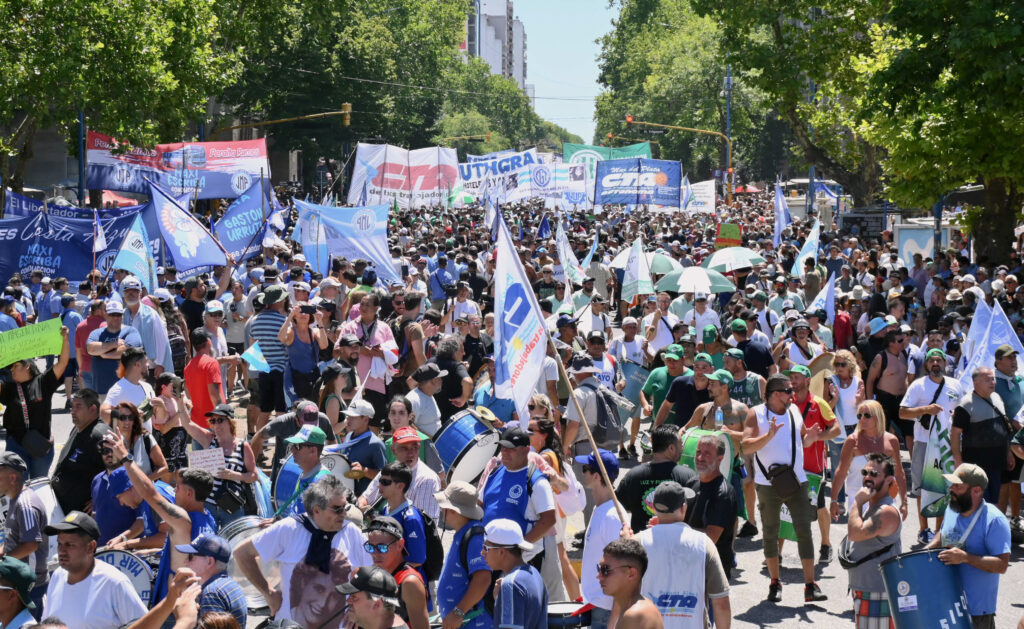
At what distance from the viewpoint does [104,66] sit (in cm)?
2752

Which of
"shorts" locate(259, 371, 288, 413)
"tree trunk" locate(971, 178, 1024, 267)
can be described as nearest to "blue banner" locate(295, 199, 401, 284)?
"shorts" locate(259, 371, 288, 413)

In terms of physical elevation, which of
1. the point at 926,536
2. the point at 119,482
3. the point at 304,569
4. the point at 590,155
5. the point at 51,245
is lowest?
the point at 926,536

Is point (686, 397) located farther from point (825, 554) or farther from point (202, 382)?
point (202, 382)

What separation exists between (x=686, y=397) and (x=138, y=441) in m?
4.35

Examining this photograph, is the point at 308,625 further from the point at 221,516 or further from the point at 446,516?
the point at 221,516

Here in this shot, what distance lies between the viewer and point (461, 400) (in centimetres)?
990

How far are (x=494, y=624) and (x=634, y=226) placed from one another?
26.6m

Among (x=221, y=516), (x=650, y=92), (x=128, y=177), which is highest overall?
(x=650, y=92)

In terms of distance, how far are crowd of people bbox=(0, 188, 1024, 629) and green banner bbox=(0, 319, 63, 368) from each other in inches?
15.9

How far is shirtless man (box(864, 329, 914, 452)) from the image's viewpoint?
1141 centimetres

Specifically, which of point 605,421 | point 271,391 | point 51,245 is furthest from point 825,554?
point 51,245

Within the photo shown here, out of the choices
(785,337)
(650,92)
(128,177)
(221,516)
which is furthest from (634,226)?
(650,92)

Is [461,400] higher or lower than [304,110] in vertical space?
lower

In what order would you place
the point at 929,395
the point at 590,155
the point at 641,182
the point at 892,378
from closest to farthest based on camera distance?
the point at 929,395 → the point at 892,378 → the point at 641,182 → the point at 590,155
